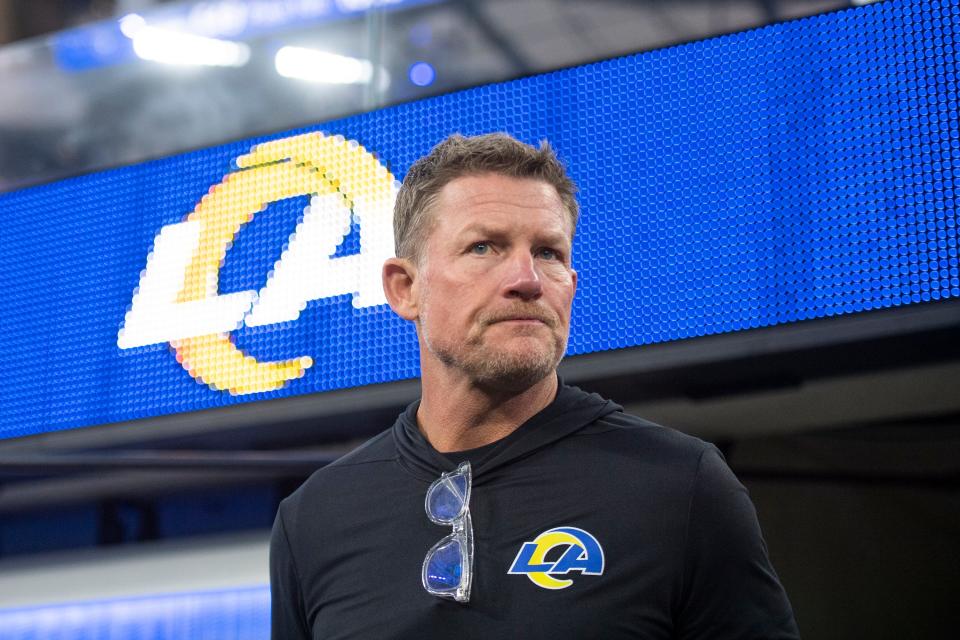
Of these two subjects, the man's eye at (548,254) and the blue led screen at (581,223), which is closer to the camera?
the man's eye at (548,254)

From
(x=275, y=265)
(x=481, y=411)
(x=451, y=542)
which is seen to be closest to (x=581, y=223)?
(x=275, y=265)

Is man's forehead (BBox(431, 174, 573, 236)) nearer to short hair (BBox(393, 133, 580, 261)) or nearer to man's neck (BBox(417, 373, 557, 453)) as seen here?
short hair (BBox(393, 133, 580, 261))

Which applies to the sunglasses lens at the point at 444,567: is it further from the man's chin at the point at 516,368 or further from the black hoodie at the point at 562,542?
the man's chin at the point at 516,368

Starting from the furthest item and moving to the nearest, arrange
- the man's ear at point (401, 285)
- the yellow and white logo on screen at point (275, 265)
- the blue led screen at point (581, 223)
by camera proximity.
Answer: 1. the yellow and white logo on screen at point (275, 265)
2. the blue led screen at point (581, 223)
3. the man's ear at point (401, 285)

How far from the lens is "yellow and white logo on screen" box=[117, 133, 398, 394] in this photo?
2533 mm

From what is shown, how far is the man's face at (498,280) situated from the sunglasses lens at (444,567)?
16cm

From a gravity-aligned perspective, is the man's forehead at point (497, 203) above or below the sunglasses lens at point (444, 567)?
above

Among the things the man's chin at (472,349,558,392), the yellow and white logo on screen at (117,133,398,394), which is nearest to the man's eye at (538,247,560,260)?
the man's chin at (472,349,558,392)

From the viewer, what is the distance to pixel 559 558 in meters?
1.06

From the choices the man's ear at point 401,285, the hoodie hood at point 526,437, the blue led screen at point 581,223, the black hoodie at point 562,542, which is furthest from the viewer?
the blue led screen at point 581,223

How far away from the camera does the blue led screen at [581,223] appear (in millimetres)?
2053

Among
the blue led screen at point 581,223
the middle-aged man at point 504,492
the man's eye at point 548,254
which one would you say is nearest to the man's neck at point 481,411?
the middle-aged man at point 504,492

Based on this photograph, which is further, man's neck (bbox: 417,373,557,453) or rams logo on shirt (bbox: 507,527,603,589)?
man's neck (bbox: 417,373,557,453)

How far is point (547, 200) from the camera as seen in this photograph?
121 centimetres
